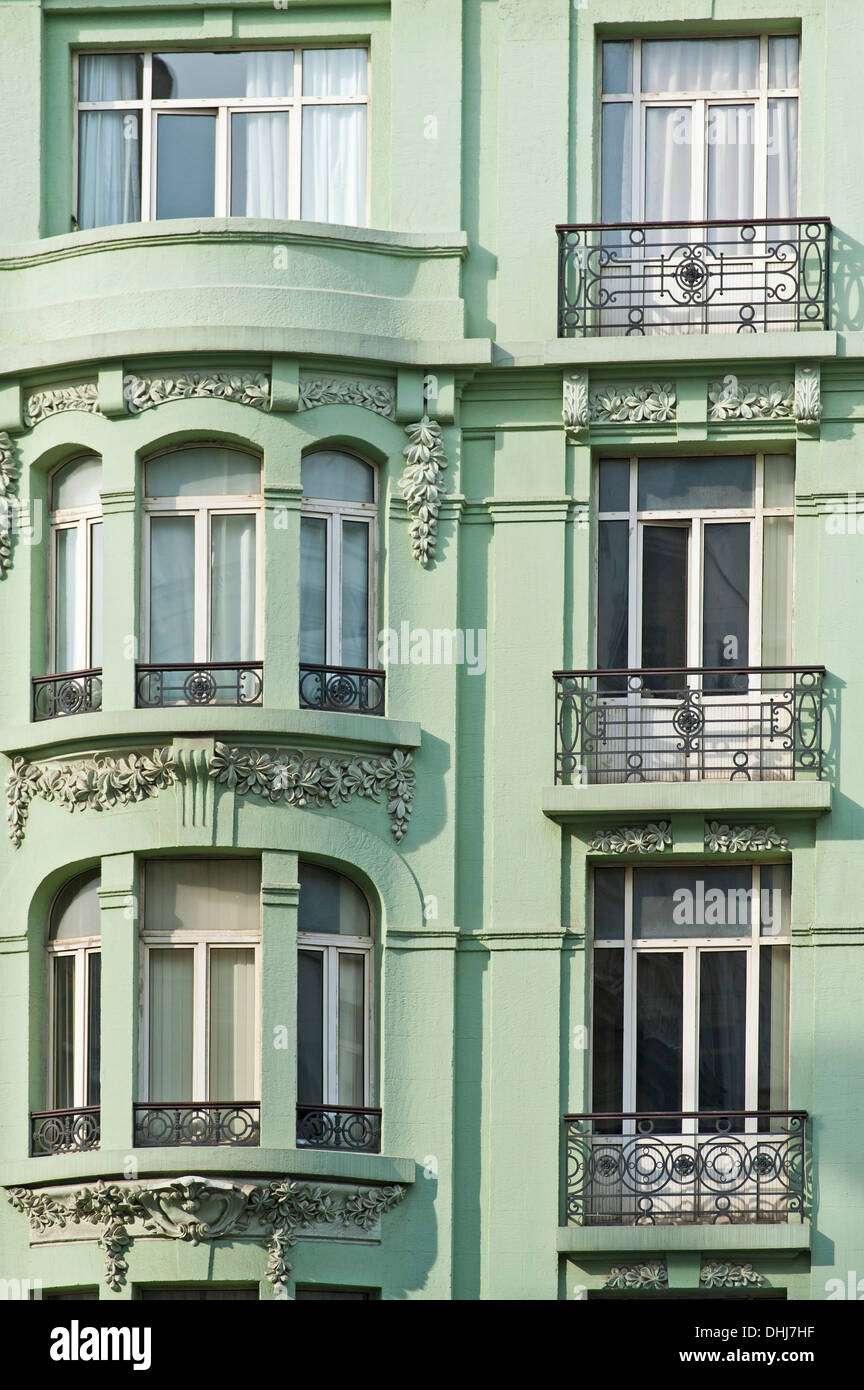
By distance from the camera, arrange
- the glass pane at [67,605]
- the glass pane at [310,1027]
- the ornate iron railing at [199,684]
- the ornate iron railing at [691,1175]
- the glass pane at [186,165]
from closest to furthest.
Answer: the ornate iron railing at [691,1175] → the glass pane at [310,1027] → the ornate iron railing at [199,684] → the glass pane at [67,605] → the glass pane at [186,165]

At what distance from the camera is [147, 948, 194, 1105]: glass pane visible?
24531 millimetres

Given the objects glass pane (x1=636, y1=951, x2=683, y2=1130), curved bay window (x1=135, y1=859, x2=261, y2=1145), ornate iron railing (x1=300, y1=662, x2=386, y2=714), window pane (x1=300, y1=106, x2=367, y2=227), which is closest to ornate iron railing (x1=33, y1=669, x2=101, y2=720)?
curved bay window (x1=135, y1=859, x2=261, y2=1145)

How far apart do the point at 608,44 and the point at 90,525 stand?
629cm

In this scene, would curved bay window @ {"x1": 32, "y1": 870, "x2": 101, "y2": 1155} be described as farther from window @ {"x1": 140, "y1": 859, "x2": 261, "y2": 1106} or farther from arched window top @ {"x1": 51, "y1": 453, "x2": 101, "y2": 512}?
arched window top @ {"x1": 51, "y1": 453, "x2": 101, "y2": 512}

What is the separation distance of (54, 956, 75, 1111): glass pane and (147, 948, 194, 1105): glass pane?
2.64ft

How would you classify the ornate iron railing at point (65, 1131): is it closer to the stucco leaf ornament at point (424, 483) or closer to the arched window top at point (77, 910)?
the arched window top at point (77, 910)

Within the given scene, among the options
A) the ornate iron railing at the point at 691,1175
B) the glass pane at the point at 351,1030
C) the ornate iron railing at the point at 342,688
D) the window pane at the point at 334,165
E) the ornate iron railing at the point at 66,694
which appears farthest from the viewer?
the window pane at the point at 334,165

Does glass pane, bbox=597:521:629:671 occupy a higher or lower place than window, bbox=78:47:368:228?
lower

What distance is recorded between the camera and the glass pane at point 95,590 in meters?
25.5

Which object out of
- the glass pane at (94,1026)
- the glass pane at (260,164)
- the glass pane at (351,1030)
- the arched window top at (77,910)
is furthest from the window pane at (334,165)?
the glass pane at (94,1026)

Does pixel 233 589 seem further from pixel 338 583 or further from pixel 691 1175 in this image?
pixel 691 1175

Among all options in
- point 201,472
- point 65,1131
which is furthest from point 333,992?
point 201,472

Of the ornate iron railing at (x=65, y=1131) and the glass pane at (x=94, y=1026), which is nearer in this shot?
the ornate iron railing at (x=65, y=1131)

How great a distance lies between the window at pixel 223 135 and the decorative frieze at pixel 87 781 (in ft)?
16.6
